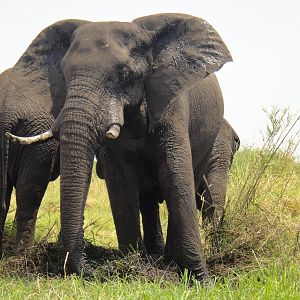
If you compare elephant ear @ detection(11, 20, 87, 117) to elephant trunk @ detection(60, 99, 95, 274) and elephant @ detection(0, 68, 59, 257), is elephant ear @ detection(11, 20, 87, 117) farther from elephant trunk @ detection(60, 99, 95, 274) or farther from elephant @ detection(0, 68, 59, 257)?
elephant trunk @ detection(60, 99, 95, 274)

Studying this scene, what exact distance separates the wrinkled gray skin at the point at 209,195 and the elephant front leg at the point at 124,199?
1.14 ft

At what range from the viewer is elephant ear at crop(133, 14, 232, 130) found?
17.8 ft

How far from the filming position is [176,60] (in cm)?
555

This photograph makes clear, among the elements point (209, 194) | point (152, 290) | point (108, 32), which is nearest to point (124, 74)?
point (108, 32)

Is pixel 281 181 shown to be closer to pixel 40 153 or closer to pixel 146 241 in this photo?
pixel 146 241

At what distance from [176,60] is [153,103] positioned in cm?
43

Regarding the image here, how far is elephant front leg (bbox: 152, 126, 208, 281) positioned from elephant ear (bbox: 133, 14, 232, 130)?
0.85ft

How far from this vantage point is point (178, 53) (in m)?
5.57

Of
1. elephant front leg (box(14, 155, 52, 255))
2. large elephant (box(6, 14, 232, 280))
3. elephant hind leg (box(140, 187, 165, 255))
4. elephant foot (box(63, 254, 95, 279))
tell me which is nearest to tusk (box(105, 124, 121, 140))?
large elephant (box(6, 14, 232, 280))

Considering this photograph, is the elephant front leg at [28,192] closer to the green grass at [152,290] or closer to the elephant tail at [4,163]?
the elephant tail at [4,163]

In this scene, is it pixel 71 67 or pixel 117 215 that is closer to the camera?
pixel 71 67

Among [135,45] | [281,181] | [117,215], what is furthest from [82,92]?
[281,181]

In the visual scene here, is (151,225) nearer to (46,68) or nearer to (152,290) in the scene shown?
(46,68)

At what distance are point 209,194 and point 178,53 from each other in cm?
227
